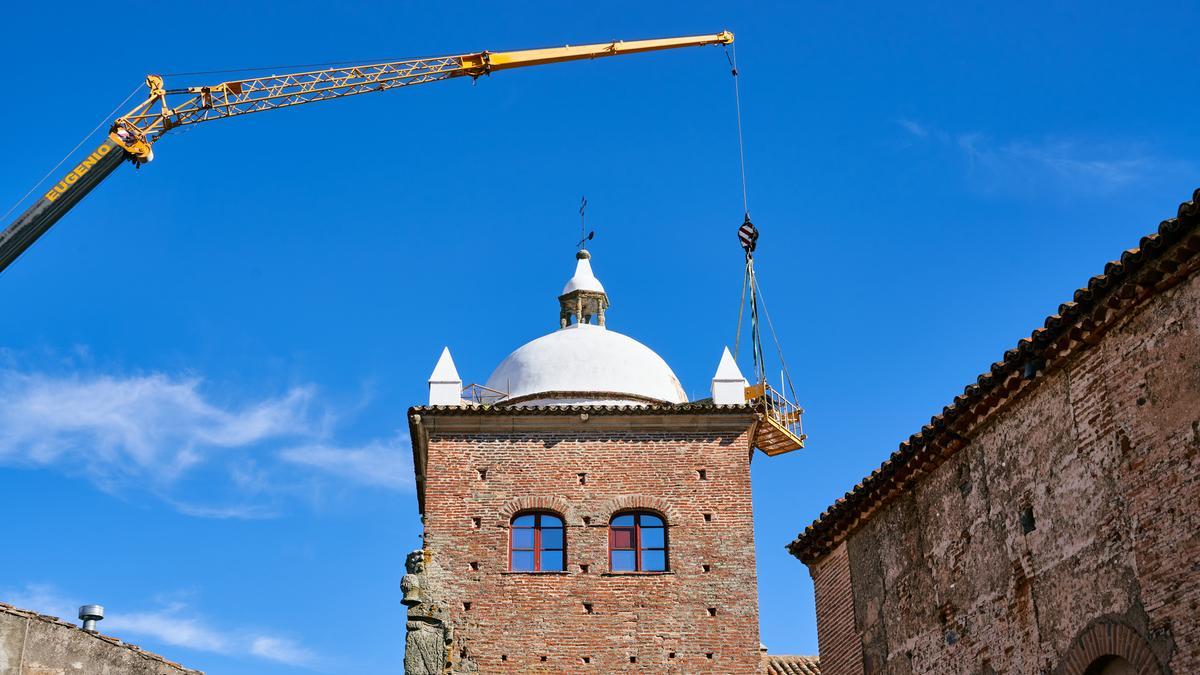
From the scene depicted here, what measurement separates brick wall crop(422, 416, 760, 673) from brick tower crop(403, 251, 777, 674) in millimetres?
24

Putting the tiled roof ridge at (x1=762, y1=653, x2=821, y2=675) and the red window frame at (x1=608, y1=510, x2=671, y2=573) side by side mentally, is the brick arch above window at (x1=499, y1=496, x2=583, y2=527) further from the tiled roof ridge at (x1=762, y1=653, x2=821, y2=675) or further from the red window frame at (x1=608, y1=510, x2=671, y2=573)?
the tiled roof ridge at (x1=762, y1=653, x2=821, y2=675)

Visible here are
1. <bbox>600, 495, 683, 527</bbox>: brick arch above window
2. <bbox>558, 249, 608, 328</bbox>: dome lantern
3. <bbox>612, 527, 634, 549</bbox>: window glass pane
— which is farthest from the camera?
<bbox>558, 249, 608, 328</bbox>: dome lantern

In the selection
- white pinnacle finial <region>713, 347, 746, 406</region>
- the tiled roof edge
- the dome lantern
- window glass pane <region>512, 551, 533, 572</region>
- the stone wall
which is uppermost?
the dome lantern

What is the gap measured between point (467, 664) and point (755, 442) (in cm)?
835

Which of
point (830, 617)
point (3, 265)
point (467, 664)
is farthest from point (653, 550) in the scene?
point (3, 265)

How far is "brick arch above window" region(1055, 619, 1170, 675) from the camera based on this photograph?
1241 cm

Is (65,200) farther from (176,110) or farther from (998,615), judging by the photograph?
(998,615)

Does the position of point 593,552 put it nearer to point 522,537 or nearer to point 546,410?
point 522,537

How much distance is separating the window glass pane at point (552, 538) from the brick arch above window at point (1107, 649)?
42.9ft

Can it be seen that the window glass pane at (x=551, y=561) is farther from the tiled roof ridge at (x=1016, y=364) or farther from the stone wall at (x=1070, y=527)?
the stone wall at (x=1070, y=527)

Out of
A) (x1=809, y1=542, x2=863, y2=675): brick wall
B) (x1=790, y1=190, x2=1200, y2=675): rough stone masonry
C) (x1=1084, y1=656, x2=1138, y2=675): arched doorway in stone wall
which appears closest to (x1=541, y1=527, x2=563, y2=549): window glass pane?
(x1=809, y1=542, x2=863, y2=675): brick wall

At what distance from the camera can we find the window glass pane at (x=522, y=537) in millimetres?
25703

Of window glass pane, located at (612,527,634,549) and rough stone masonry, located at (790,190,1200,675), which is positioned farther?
window glass pane, located at (612,527,634,549)

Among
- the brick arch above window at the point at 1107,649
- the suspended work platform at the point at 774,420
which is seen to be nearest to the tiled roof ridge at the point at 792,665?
the suspended work platform at the point at 774,420
